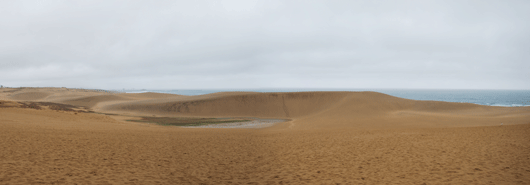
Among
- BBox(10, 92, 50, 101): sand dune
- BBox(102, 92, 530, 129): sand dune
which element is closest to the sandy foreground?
BBox(102, 92, 530, 129): sand dune

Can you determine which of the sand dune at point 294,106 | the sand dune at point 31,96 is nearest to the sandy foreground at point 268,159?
the sand dune at point 294,106

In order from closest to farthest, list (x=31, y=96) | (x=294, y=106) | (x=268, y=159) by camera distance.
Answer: (x=268, y=159), (x=294, y=106), (x=31, y=96)

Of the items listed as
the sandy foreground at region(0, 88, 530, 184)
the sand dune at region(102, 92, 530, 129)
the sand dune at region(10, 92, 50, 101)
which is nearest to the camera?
the sandy foreground at region(0, 88, 530, 184)

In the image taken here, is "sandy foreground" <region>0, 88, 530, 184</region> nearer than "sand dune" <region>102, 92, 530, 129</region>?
Yes

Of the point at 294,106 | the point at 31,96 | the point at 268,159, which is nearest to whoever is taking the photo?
the point at 268,159

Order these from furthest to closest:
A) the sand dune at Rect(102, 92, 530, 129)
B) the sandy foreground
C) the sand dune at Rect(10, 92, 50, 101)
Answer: the sand dune at Rect(10, 92, 50, 101) < the sand dune at Rect(102, 92, 530, 129) < the sandy foreground

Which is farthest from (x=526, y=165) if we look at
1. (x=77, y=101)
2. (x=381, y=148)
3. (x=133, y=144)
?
(x=77, y=101)

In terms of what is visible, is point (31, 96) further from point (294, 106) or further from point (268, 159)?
point (268, 159)

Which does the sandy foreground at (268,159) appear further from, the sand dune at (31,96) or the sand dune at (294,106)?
the sand dune at (31,96)

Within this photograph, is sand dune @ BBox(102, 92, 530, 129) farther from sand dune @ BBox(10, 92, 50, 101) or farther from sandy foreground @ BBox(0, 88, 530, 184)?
sand dune @ BBox(10, 92, 50, 101)

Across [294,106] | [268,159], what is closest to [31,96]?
[294,106]

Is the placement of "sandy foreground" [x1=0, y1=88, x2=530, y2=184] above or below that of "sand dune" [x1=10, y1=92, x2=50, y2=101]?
below

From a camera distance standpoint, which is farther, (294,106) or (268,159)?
(294,106)

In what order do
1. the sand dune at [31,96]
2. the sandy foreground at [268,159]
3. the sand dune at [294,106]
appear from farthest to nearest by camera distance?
the sand dune at [31,96] → the sand dune at [294,106] → the sandy foreground at [268,159]
